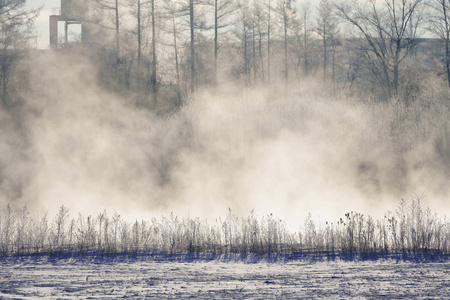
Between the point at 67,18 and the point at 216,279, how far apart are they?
2896cm

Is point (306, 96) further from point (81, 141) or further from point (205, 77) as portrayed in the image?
point (81, 141)

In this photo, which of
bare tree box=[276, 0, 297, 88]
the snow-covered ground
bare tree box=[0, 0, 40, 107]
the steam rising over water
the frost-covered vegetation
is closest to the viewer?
the snow-covered ground

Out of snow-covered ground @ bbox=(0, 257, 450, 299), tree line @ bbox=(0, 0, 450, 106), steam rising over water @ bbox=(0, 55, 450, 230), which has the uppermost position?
tree line @ bbox=(0, 0, 450, 106)

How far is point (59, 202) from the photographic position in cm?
2345

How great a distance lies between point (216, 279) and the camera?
30.1 feet

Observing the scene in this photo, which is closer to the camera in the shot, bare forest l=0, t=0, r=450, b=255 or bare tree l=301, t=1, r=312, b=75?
bare forest l=0, t=0, r=450, b=255

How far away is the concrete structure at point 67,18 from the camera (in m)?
31.4

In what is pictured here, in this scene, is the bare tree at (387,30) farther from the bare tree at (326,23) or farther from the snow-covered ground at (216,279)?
the snow-covered ground at (216,279)

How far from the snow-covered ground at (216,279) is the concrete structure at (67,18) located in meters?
22.4

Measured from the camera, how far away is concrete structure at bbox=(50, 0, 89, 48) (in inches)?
1235

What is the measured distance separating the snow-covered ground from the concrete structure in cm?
2240

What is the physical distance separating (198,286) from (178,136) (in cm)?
1734

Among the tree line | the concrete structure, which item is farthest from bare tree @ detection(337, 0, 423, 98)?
the concrete structure

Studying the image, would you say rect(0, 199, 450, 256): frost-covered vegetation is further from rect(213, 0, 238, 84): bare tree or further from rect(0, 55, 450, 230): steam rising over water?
rect(213, 0, 238, 84): bare tree
